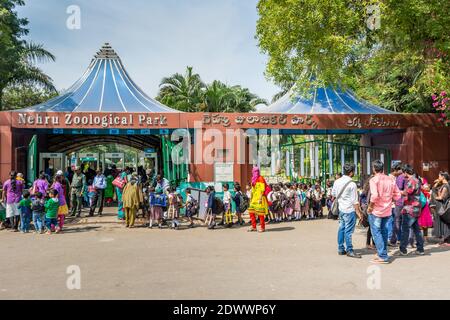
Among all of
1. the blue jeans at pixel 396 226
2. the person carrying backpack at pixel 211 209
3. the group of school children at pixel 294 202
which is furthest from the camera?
the group of school children at pixel 294 202

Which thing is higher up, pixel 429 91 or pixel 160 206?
pixel 429 91

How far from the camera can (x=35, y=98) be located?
3059 centimetres

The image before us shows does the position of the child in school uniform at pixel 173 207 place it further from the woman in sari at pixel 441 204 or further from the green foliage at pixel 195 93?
the green foliage at pixel 195 93

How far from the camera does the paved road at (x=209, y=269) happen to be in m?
5.37

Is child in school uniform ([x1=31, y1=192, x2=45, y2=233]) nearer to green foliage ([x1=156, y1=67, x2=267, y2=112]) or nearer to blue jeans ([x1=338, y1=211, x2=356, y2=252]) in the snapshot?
blue jeans ([x1=338, y1=211, x2=356, y2=252])

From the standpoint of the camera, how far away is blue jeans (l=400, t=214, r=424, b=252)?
7.80m

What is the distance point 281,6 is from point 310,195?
574 cm

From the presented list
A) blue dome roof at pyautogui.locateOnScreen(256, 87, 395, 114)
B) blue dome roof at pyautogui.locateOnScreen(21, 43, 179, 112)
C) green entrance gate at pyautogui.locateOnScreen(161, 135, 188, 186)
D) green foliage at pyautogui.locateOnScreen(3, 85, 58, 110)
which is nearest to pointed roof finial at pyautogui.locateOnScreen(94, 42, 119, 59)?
blue dome roof at pyautogui.locateOnScreen(21, 43, 179, 112)

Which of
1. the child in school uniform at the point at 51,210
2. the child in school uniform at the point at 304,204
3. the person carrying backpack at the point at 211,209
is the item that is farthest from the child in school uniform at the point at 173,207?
the child in school uniform at the point at 304,204

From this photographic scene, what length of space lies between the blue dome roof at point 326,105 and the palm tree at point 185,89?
46.8ft

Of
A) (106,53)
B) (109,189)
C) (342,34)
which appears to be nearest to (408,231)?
(342,34)
